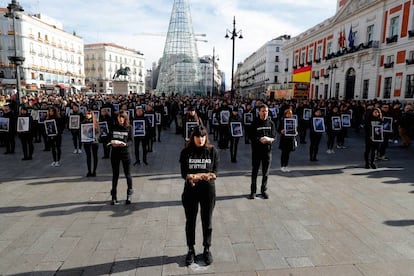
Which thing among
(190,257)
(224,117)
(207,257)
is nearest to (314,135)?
(224,117)

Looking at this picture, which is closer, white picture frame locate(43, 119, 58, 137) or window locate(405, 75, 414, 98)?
white picture frame locate(43, 119, 58, 137)

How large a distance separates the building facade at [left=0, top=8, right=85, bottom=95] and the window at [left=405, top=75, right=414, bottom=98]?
46.2m

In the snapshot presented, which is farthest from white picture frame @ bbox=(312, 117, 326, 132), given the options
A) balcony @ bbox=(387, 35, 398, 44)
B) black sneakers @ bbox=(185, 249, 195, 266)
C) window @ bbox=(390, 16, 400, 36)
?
window @ bbox=(390, 16, 400, 36)

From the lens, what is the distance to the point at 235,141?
9.67 m

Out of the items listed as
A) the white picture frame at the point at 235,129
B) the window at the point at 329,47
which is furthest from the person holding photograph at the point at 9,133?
the window at the point at 329,47

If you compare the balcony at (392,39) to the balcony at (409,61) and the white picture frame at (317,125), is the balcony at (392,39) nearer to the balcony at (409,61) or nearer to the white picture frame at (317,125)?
the balcony at (409,61)

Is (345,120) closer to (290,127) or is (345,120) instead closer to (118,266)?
(290,127)

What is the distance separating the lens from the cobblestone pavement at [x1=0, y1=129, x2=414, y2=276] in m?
3.76

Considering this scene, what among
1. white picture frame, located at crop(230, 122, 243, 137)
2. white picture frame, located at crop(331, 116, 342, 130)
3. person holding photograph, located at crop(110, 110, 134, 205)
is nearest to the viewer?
person holding photograph, located at crop(110, 110, 134, 205)

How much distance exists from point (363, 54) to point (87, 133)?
33.3 metres

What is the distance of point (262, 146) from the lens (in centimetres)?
618

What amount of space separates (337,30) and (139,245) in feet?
141

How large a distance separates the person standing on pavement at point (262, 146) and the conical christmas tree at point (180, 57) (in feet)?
145

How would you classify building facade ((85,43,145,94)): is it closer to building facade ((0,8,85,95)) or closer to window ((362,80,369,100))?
building facade ((0,8,85,95))
